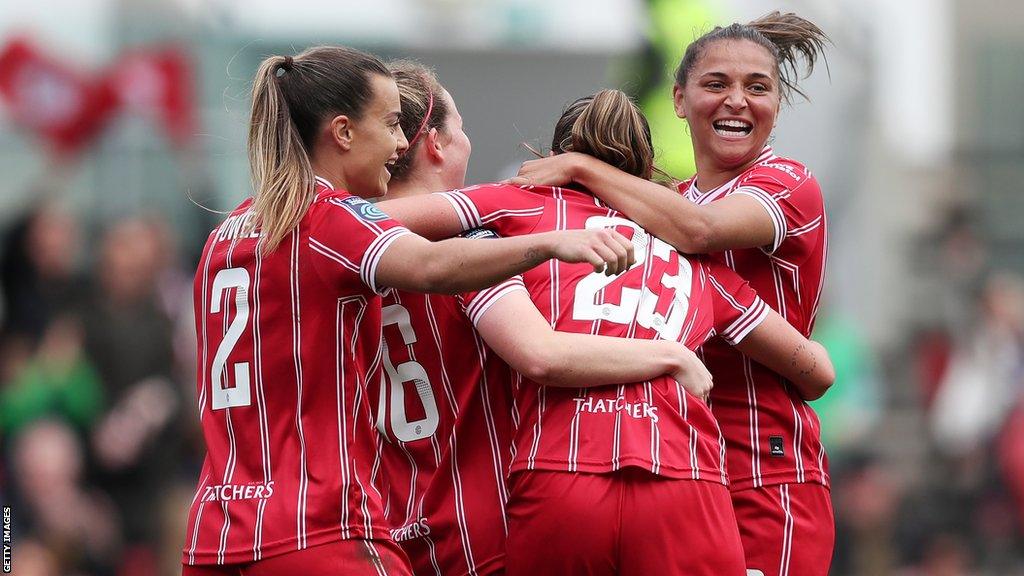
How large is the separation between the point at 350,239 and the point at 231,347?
1.31 ft

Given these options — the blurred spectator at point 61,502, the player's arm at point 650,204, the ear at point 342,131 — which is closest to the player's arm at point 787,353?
the player's arm at point 650,204

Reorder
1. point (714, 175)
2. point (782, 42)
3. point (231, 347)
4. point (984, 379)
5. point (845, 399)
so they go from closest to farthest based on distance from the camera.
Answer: point (231, 347) < point (714, 175) < point (782, 42) < point (845, 399) < point (984, 379)

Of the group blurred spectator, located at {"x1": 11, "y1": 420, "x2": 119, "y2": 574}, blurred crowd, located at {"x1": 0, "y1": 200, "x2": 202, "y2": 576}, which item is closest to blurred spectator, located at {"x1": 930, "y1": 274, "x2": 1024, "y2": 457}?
blurred crowd, located at {"x1": 0, "y1": 200, "x2": 202, "y2": 576}

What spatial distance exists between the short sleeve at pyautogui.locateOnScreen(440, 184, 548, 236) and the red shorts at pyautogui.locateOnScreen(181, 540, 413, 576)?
870mm

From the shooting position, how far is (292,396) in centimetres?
357

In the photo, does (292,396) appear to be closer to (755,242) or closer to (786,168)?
(755,242)

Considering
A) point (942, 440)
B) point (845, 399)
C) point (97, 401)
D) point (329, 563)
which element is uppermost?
point (329, 563)

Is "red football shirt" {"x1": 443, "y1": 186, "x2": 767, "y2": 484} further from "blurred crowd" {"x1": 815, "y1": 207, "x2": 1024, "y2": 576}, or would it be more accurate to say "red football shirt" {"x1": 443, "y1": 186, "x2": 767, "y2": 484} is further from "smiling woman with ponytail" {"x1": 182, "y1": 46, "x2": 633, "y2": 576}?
"blurred crowd" {"x1": 815, "y1": 207, "x2": 1024, "y2": 576}

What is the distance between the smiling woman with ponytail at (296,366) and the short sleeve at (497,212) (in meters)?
0.36

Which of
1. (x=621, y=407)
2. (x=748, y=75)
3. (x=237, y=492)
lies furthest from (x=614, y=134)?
(x=237, y=492)

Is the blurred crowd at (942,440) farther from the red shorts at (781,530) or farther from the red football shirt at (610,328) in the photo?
the red football shirt at (610,328)

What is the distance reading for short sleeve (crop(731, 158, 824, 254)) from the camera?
4230mm

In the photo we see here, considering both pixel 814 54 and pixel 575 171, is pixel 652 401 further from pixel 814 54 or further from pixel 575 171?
pixel 814 54

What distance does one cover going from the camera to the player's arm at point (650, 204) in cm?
400
